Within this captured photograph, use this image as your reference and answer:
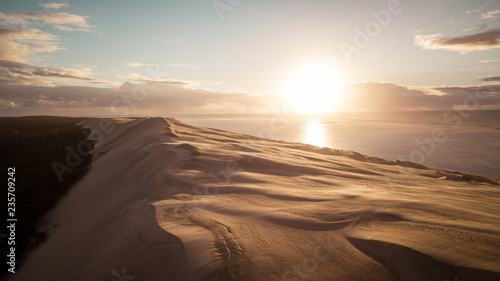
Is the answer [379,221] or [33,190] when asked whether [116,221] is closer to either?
[379,221]

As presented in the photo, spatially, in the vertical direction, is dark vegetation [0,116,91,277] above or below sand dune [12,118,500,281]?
below

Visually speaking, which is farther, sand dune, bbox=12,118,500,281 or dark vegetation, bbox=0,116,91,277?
dark vegetation, bbox=0,116,91,277

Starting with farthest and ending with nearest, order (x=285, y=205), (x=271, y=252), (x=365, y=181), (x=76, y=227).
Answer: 1. (x=365, y=181)
2. (x=76, y=227)
3. (x=285, y=205)
4. (x=271, y=252)

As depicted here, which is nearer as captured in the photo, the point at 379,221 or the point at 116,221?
the point at 379,221

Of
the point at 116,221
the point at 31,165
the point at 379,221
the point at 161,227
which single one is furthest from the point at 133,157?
the point at 379,221

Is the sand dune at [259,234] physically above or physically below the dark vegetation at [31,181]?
above

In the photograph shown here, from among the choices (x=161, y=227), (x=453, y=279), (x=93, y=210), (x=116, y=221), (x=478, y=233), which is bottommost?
(x=93, y=210)

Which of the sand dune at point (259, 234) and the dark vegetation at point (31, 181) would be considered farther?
the dark vegetation at point (31, 181)

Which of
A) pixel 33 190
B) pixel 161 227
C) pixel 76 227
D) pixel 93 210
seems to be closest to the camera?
pixel 161 227

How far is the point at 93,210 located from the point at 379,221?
6136mm

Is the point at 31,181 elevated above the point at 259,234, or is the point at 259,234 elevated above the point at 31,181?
the point at 259,234

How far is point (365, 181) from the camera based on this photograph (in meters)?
6.71

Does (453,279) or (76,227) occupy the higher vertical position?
(453,279)

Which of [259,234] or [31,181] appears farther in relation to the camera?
[31,181]
